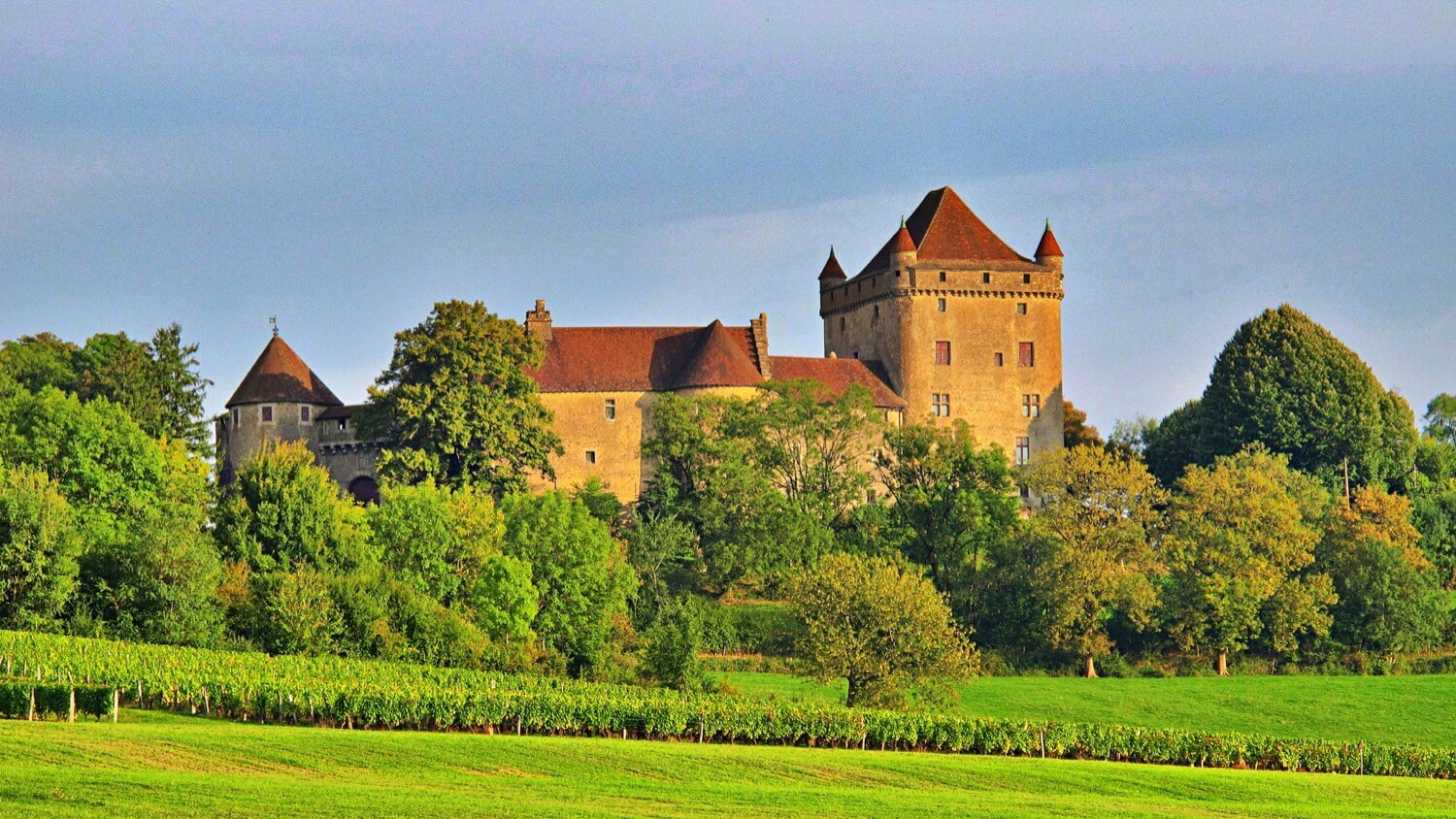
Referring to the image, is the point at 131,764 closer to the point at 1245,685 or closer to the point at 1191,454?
the point at 1245,685

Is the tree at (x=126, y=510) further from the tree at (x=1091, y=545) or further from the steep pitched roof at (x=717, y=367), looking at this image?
the tree at (x=1091, y=545)

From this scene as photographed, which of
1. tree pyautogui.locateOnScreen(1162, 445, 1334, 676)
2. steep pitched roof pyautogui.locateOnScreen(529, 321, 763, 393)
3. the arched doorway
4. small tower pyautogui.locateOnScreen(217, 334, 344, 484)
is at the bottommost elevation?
tree pyautogui.locateOnScreen(1162, 445, 1334, 676)

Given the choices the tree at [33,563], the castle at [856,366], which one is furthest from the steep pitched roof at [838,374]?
the tree at [33,563]

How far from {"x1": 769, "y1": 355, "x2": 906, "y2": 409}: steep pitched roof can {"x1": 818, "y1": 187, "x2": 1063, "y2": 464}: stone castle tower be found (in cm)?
88

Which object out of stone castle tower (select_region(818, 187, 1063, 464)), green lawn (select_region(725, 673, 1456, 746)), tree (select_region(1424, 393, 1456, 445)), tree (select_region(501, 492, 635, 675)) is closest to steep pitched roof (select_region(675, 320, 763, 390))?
stone castle tower (select_region(818, 187, 1063, 464))

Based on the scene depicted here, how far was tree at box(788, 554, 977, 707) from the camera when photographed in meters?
60.8

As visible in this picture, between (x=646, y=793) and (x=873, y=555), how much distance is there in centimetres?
3877

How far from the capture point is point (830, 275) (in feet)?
305

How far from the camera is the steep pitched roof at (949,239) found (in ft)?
287

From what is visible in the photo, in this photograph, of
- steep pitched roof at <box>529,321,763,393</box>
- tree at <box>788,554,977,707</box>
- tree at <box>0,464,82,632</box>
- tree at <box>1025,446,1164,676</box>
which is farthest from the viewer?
steep pitched roof at <box>529,321,763,393</box>

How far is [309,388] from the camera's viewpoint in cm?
8212

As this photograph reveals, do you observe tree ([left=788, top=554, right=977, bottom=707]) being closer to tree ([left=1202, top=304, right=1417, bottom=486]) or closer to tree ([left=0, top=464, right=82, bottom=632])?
tree ([left=0, top=464, right=82, bottom=632])

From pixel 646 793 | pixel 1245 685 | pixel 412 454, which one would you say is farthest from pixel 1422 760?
pixel 412 454

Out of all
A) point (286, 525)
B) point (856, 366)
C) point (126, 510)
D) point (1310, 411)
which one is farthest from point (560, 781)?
point (1310, 411)
